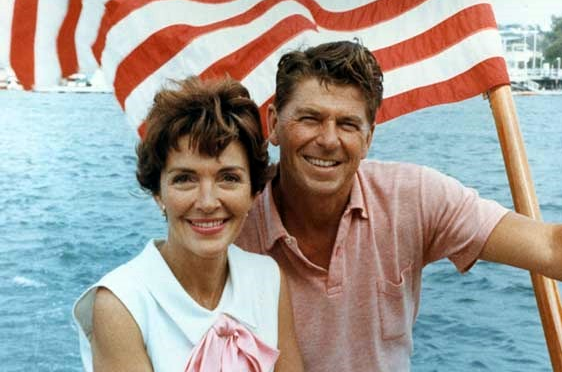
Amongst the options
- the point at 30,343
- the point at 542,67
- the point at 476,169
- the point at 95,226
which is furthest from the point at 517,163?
the point at 542,67

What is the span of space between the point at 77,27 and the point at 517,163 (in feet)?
3.91

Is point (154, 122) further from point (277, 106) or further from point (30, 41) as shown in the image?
point (30, 41)

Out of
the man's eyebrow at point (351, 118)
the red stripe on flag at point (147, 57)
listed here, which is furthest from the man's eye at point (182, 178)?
the red stripe on flag at point (147, 57)

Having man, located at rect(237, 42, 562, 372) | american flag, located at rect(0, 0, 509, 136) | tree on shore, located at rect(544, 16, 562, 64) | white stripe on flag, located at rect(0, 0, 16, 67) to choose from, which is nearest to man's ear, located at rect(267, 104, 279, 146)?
man, located at rect(237, 42, 562, 372)

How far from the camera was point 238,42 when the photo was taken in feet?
8.13

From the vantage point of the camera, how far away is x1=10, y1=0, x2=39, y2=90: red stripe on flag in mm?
2350

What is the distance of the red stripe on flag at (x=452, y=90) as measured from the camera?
2342 mm

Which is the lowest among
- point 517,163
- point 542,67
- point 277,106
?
point 542,67

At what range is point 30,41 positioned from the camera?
2381mm

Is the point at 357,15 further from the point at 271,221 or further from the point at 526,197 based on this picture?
the point at 271,221

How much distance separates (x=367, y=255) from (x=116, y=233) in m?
16.3

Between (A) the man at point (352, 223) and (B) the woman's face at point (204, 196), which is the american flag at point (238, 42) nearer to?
(A) the man at point (352, 223)

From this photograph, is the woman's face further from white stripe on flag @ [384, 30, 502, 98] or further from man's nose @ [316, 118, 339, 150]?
white stripe on flag @ [384, 30, 502, 98]

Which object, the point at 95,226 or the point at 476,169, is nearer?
the point at 95,226
